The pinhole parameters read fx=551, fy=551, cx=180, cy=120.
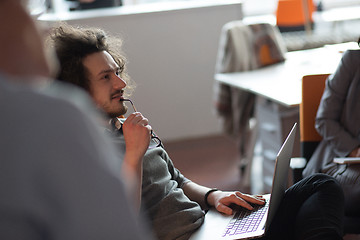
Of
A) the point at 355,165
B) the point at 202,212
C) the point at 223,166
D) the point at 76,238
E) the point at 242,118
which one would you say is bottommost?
the point at 223,166

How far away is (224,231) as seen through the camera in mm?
1522

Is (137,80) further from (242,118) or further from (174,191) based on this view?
(174,191)

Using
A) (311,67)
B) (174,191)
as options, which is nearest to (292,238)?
(174,191)

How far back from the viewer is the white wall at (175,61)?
439 cm

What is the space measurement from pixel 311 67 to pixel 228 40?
1.90 ft

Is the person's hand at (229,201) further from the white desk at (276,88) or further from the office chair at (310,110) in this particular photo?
the white desk at (276,88)

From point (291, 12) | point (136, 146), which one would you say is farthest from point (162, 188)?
point (291, 12)

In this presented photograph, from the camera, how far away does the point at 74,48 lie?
5.34 ft

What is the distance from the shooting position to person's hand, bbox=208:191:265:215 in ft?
5.36

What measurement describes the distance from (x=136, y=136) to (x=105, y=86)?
248mm

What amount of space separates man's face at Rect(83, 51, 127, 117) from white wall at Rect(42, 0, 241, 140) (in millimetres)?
2725

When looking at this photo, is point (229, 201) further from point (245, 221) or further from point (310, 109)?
point (310, 109)

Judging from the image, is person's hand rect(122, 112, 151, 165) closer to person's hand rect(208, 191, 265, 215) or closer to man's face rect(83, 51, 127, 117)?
man's face rect(83, 51, 127, 117)

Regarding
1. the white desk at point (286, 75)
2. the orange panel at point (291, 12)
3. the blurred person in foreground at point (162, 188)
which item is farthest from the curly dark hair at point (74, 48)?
the orange panel at point (291, 12)
